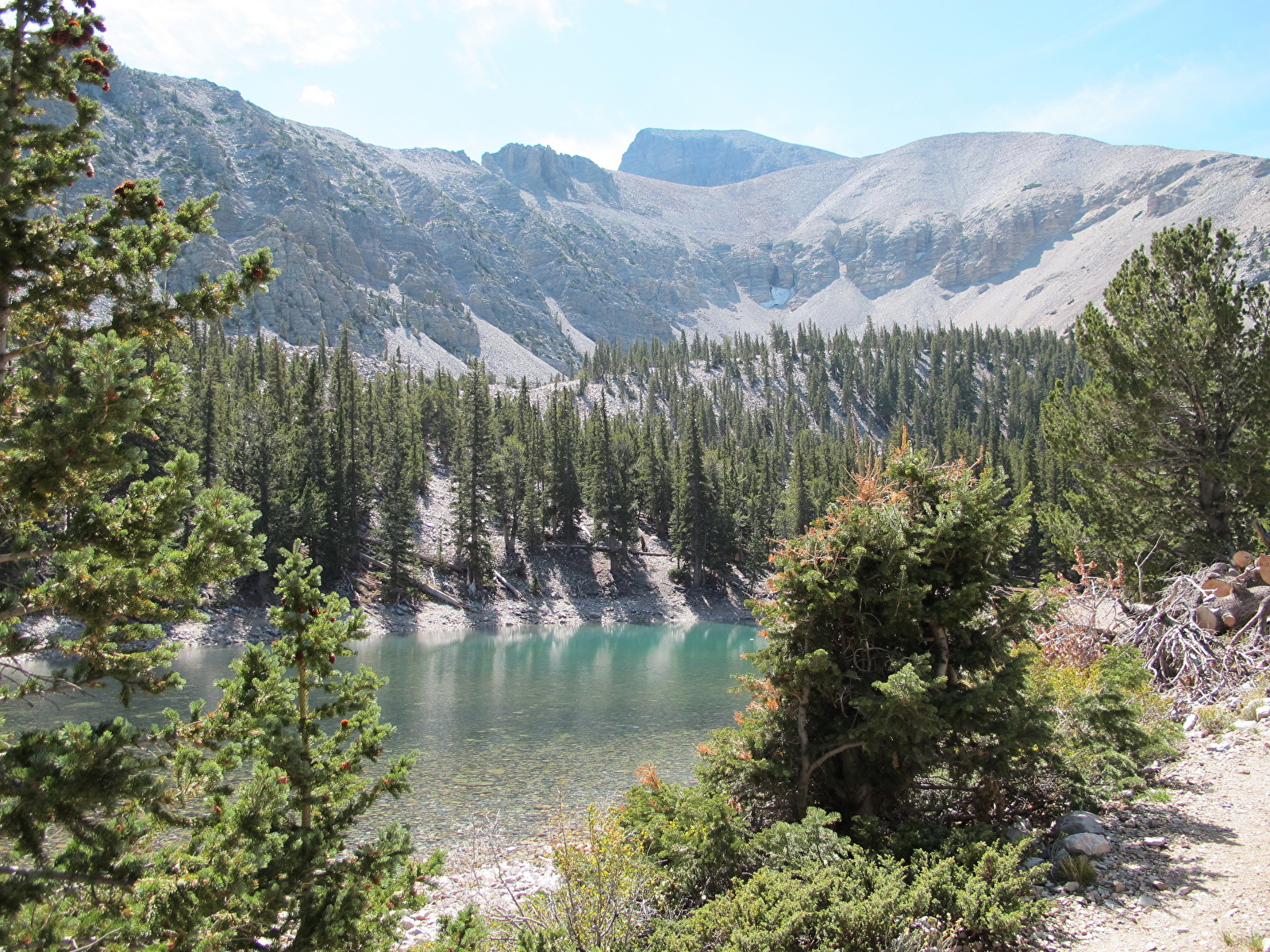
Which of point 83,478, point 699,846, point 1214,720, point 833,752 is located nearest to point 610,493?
point 1214,720

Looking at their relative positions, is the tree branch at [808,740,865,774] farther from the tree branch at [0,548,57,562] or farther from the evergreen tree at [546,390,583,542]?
the evergreen tree at [546,390,583,542]

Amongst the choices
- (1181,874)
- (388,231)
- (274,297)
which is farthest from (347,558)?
(388,231)

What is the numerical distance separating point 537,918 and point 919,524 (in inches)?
243

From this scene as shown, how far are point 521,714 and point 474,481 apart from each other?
119 ft

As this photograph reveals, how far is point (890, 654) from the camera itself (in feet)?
30.2

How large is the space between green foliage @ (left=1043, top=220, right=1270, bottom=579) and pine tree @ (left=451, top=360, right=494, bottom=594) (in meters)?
44.3

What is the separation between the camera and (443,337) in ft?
Result: 560

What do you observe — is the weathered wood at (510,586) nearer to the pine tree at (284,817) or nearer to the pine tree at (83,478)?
the pine tree at (284,817)

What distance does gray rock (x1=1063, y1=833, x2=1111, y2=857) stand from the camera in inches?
317

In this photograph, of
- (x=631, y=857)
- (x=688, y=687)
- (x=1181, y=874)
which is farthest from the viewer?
(x=688, y=687)

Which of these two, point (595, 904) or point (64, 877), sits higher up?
point (64, 877)

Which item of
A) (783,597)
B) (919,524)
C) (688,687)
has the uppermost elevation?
(919,524)

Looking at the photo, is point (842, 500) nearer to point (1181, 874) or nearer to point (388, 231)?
point (1181, 874)

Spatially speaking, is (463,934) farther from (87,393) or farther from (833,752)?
(833,752)
